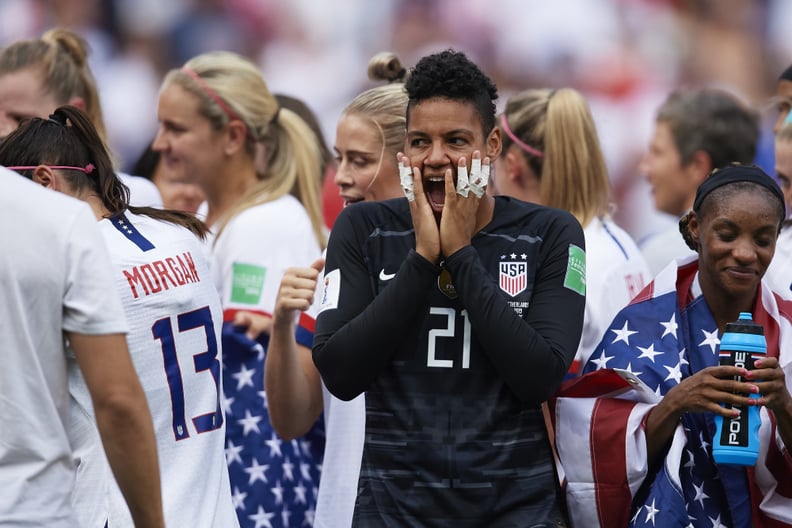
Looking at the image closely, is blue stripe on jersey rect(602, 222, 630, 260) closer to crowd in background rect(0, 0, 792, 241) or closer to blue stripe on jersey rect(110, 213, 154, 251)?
blue stripe on jersey rect(110, 213, 154, 251)

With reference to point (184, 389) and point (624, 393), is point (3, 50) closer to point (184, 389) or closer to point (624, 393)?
point (184, 389)

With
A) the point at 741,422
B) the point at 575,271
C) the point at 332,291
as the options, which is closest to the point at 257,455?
the point at 332,291

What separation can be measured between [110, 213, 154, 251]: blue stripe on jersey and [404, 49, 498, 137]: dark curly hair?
83 centimetres

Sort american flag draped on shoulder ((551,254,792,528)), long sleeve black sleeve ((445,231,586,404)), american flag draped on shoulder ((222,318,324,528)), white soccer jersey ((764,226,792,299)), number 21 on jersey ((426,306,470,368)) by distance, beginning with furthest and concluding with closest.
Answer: american flag draped on shoulder ((222,318,324,528)) < white soccer jersey ((764,226,792,299)) < american flag draped on shoulder ((551,254,792,528)) < number 21 on jersey ((426,306,470,368)) < long sleeve black sleeve ((445,231,586,404))

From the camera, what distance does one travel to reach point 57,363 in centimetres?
323

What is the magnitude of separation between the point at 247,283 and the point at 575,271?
2107mm

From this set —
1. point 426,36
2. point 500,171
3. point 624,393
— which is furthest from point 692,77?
point 624,393

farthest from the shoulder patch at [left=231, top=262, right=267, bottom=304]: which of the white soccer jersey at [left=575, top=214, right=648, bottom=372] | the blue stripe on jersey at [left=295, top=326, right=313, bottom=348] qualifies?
the white soccer jersey at [left=575, top=214, right=648, bottom=372]

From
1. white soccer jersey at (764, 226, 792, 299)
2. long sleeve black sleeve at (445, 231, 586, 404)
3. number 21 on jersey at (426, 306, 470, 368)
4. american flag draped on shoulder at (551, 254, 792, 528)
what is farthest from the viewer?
white soccer jersey at (764, 226, 792, 299)

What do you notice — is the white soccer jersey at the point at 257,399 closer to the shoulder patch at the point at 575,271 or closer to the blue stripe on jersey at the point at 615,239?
the blue stripe on jersey at the point at 615,239

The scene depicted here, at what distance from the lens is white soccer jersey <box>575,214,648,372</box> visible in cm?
547

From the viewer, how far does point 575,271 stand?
3.99 metres

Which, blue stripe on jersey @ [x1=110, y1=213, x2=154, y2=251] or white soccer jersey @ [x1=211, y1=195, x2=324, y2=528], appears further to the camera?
white soccer jersey @ [x1=211, y1=195, x2=324, y2=528]

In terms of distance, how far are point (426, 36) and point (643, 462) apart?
271 inches
